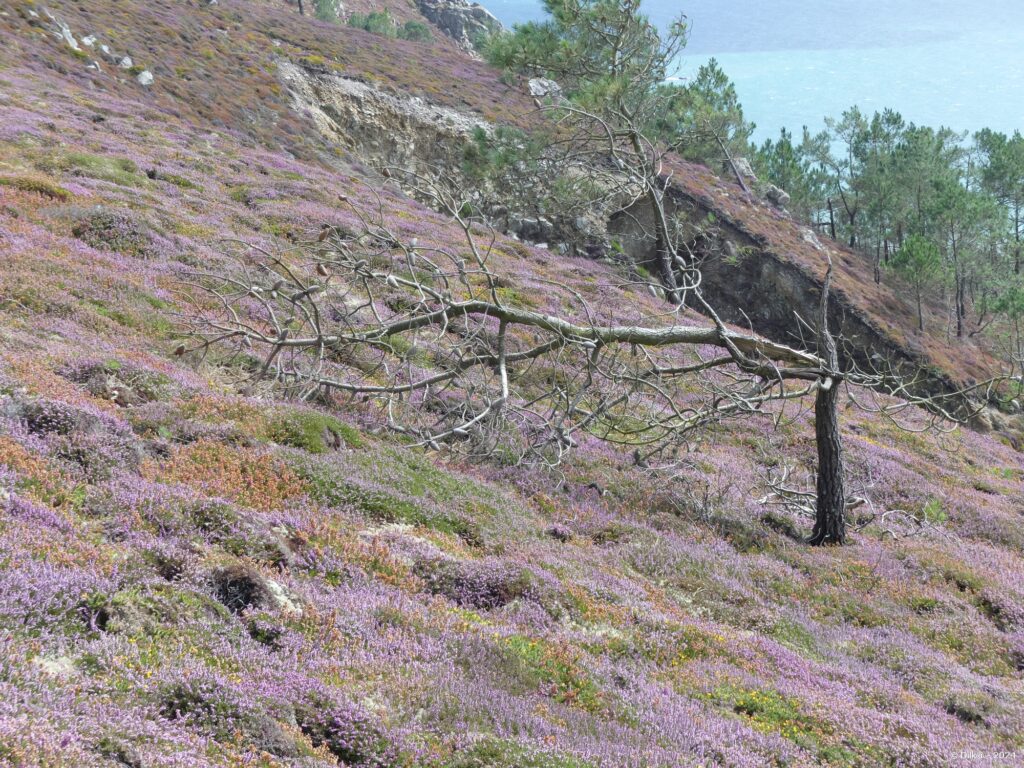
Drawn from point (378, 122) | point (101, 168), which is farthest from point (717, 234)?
point (101, 168)

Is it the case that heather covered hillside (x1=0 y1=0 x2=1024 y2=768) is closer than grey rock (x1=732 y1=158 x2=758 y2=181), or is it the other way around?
heather covered hillside (x1=0 y1=0 x2=1024 y2=768)

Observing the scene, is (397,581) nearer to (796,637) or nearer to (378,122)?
(796,637)

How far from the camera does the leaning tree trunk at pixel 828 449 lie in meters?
10.5

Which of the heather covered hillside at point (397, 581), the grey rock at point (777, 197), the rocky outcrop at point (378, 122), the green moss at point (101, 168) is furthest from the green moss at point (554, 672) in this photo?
the grey rock at point (777, 197)

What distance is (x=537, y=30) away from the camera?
73.6ft

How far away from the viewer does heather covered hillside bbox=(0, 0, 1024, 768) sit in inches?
157

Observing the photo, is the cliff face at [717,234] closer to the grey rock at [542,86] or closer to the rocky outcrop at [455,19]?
the grey rock at [542,86]

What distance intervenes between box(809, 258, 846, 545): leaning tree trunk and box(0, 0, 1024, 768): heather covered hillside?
0.55 metres

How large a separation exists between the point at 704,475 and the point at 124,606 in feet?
36.9

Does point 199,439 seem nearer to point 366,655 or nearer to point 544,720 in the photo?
point 366,655

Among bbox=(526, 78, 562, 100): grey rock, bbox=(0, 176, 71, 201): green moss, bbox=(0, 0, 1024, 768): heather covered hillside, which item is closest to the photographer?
bbox=(0, 0, 1024, 768): heather covered hillside

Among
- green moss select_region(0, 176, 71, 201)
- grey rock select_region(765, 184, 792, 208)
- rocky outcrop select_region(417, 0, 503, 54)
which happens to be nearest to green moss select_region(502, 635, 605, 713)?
green moss select_region(0, 176, 71, 201)

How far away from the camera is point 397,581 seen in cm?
643

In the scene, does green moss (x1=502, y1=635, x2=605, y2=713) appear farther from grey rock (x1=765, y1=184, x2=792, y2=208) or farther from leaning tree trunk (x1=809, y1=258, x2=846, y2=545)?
grey rock (x1=765, y1=184, x2=792, y2=208)
